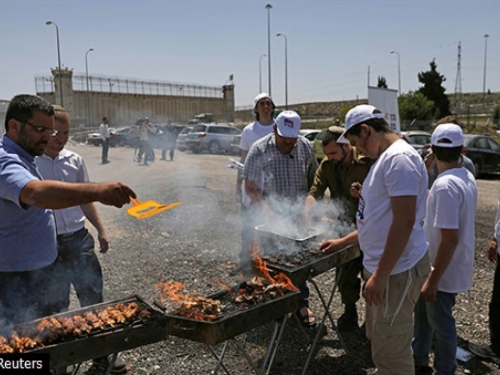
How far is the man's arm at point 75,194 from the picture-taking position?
87.1 inches

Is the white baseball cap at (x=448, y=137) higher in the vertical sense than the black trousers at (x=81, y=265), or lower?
higher

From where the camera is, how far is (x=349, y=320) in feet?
15.3

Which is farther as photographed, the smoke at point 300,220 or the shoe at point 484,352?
the smoke at point 300,220

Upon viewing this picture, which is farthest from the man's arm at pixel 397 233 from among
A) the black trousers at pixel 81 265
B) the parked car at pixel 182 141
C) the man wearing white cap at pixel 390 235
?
the parked car at pixel 182 141

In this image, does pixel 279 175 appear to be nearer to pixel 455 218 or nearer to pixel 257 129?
pixel 257 129

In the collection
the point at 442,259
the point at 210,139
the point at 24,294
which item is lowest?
the point at 24,294

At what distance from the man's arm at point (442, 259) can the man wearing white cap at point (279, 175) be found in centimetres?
170

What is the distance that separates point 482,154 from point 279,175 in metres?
13.3

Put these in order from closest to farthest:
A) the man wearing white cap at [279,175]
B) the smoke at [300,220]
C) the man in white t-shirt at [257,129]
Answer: the smoke at [300,220] < the man wearing white cap at [279,175] < the man in white t-shirt at [257,129]

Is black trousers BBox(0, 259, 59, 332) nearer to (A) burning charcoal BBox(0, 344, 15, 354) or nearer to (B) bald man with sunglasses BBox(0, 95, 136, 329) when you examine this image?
(B) bald man with sunglasses BBox(0, 95, 136, 329)

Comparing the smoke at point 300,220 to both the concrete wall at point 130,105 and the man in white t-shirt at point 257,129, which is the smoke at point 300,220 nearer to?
the man in white t-shirt at point 257,129

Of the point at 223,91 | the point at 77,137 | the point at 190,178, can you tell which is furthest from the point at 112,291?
the point at 223,91

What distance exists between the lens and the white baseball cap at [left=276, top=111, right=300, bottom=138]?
4.57 metres

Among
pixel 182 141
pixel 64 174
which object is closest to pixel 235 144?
pixel 182 141
